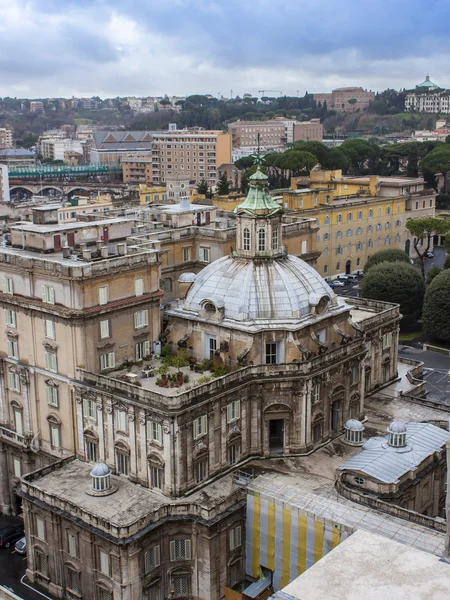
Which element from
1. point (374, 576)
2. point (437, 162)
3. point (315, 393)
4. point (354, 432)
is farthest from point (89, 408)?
point (437, 162)

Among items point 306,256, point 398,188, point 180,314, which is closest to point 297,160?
point 398,188

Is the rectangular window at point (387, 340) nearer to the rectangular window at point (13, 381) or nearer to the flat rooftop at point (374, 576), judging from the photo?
the rectangular window at point (13, 381)

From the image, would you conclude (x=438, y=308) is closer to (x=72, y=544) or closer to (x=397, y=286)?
(x=397, y=286)

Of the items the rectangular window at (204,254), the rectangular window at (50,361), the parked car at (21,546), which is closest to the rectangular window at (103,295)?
the rectangular window at (50,361)

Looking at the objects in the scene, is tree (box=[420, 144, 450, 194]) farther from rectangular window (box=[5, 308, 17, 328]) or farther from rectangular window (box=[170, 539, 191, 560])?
rectangular window (box=[170, 539, 191, 560])

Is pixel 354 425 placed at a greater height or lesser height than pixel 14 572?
greater
